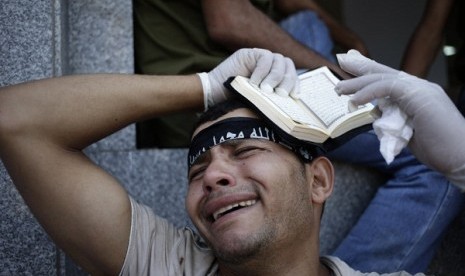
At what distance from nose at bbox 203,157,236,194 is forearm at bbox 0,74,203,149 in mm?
320

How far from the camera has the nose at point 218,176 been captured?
8.59 feet

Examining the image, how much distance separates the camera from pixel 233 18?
3.51 m

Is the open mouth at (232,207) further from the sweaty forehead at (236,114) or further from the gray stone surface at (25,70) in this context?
the gray stone surface at (25,70)

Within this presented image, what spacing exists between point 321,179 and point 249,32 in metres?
0.97

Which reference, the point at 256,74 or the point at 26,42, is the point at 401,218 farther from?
the point at 26,42

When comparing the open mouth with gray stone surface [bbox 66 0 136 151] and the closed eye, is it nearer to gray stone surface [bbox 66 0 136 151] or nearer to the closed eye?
the closed eye

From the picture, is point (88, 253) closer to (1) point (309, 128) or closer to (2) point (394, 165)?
(1) point (309, 128)

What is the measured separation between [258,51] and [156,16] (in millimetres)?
949

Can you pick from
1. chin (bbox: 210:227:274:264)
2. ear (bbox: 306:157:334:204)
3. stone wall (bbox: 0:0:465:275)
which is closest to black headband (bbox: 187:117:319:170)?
ear (bbox: 306:157:334:204)

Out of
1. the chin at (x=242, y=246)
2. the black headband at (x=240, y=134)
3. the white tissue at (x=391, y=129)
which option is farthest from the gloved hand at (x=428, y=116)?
the chin at (x=242, y=246)

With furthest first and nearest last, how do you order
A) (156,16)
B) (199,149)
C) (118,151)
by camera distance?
(156,16)
(118,151)
(199,149)

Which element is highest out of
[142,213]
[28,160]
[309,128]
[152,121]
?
[309,128]

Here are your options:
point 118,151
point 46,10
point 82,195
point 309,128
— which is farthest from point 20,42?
point 309,128

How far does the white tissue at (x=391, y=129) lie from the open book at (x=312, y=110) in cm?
6
